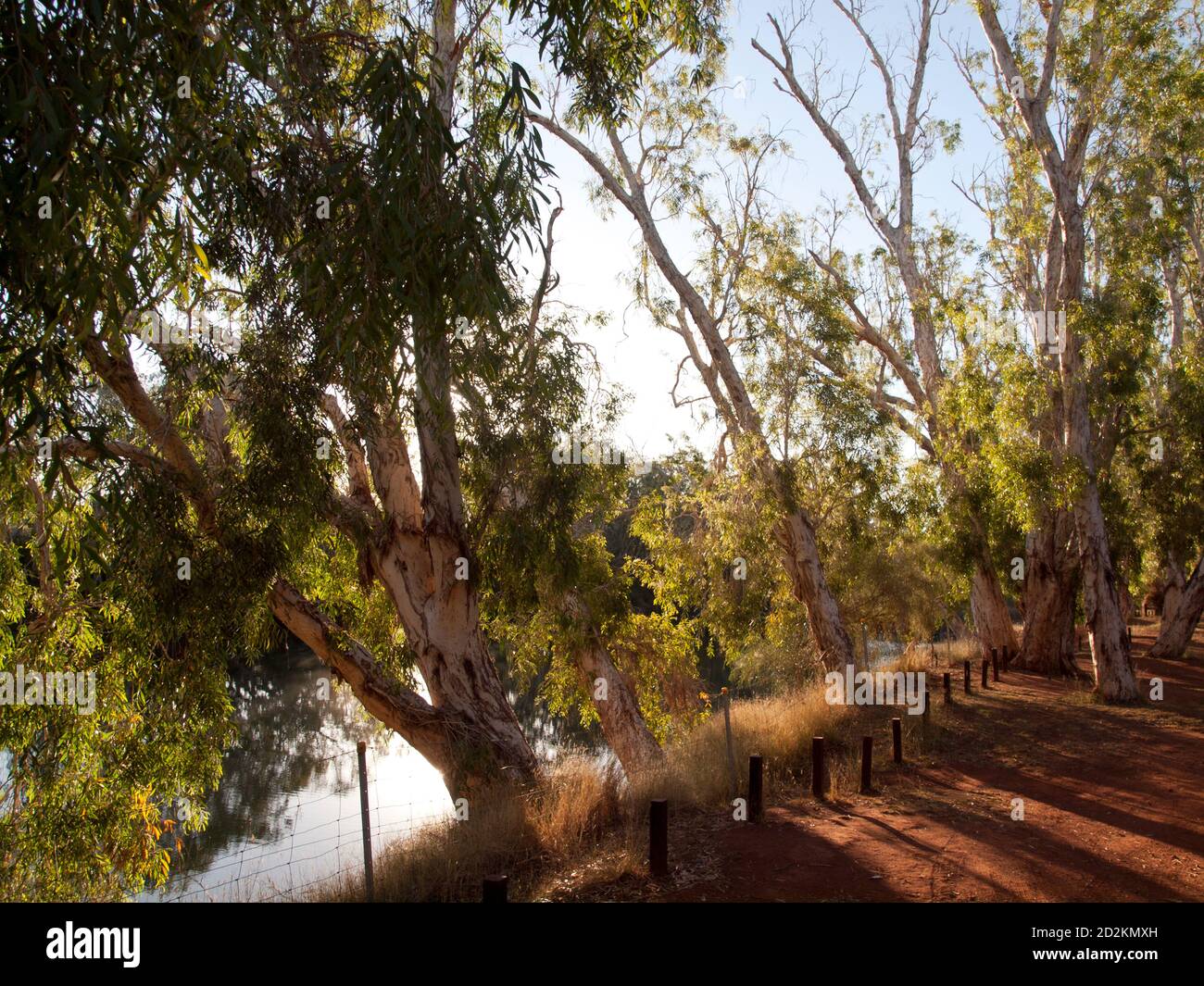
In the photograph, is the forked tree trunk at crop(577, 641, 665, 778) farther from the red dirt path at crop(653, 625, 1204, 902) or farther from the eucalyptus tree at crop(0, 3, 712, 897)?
the red dirt path at crop(653, 625, 1204, 902)

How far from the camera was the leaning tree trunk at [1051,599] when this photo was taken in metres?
16.4

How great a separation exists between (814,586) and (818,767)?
6731 mm

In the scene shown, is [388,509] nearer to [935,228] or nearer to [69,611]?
[69,611]

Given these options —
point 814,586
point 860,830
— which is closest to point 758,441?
point 814,586

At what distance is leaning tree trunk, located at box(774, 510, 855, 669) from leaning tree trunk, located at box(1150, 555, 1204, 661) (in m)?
7.82

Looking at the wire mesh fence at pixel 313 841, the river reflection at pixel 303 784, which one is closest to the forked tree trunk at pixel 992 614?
the river reflection at pixel 303 784

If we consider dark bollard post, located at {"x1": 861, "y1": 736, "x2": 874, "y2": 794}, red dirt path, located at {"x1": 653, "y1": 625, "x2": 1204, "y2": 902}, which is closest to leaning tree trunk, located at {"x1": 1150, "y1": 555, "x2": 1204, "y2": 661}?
red dirt path, located at {"x1": 653, "y1": 625, "x2": 1204, "y2": 902}

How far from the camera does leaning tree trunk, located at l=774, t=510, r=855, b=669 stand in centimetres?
1461

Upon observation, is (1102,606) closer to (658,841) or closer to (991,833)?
(991,833)

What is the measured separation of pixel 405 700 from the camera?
9.66 meters

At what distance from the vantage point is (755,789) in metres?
7.35
